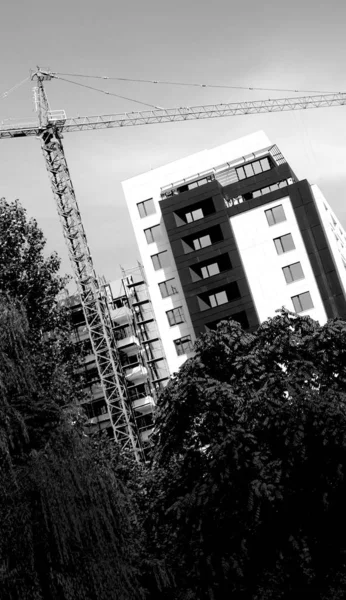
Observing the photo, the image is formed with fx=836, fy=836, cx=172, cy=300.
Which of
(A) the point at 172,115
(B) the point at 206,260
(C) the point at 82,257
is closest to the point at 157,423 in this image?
(B) the point at 206,260

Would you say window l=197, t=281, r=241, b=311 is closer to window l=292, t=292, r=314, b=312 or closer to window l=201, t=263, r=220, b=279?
window l=201, t=263, r=220, b=279

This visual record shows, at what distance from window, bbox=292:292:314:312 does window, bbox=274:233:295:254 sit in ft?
13.9

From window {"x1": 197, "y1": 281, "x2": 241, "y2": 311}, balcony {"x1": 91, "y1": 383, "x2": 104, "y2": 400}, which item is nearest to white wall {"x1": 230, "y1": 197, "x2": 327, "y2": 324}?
window {"x1": 197, "y1": 281, "x2": 241, "y2": 311}

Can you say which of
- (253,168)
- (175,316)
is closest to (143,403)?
(175,316)

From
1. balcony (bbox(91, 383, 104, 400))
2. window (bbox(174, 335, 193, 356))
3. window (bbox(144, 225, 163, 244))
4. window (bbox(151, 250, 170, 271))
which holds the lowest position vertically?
balcony (bbox(91, 383, 104, 400))

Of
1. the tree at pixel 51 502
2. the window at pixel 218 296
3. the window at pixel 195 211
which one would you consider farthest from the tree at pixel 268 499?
the window at pixel 195 211

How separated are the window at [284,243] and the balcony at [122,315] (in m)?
26.7

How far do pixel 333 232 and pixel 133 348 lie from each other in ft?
87.1

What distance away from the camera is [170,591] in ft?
91.4

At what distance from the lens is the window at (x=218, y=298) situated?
229 ft

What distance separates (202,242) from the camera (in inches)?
2835

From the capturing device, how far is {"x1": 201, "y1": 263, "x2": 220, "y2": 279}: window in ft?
233

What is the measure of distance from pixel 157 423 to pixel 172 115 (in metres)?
82.7

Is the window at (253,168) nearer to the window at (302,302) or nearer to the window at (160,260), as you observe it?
the window at (160,260)
